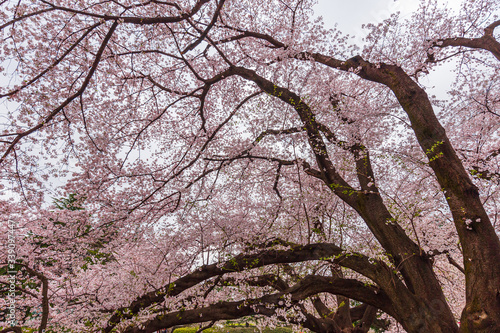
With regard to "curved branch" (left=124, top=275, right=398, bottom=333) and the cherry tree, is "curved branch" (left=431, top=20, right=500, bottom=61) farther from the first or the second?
"curved branch" (left=124, top=275, right=398, bottom=333)

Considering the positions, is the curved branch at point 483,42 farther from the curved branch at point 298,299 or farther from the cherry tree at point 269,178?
the curved branch at point 298,299

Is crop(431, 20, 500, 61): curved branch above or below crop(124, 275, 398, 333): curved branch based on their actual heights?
above

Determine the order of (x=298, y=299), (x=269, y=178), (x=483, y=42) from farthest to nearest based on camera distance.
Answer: (x=269, y=178) < (x=483, y=42) < (x=298, y=299)

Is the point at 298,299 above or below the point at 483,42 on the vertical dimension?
below

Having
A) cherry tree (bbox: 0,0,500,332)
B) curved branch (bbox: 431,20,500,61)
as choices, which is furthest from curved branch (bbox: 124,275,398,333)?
curved branch (bbox: 431,20,500,61)

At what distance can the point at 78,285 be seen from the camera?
32.6ft

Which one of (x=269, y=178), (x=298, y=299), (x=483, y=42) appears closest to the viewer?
(x=298, y=299)

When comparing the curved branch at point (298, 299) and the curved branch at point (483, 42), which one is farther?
the curved branch at point (483, 42)

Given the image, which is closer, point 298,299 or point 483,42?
point 298,299

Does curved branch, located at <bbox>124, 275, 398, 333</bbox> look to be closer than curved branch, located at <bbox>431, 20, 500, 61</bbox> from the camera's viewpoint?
Yes

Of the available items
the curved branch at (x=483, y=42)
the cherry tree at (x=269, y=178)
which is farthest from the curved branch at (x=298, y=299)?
the curved branch at (x=483, y=42)

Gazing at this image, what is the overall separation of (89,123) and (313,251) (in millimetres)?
5996

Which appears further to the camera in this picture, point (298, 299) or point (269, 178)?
point (269, 178)

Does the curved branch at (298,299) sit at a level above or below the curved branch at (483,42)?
below
